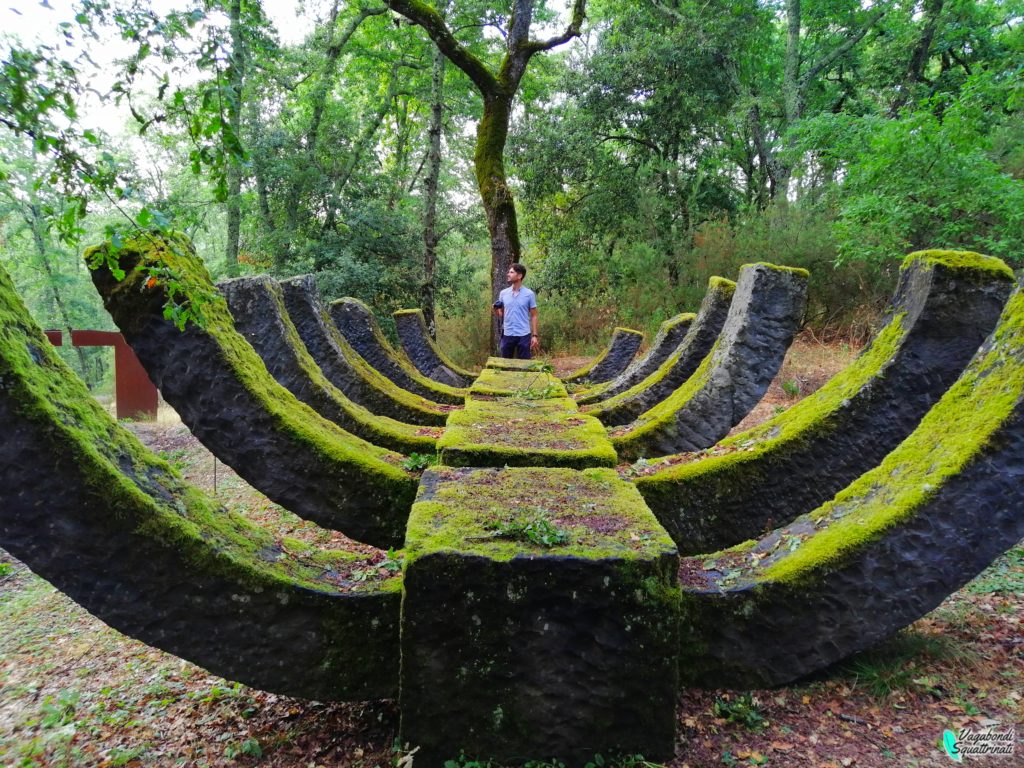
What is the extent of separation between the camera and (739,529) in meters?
2.68

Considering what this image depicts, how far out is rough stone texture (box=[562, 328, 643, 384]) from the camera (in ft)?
26.8

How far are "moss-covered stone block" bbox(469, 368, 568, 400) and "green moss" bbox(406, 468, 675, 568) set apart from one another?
6.75ft

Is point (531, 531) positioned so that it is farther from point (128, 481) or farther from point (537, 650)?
point (128, 481)

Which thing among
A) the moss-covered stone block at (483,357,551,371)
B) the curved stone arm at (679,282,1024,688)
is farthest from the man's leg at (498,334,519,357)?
the curved stone arm at (679,282,1024,688)

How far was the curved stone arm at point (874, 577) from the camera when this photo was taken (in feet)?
6.28

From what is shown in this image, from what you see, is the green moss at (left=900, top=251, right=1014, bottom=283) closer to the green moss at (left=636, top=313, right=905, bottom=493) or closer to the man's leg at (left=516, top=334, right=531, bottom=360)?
the green moss at (left=636, top=313, right=905, bottom=493)

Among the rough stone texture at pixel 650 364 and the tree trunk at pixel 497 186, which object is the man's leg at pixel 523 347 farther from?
the rough stone texture at pixel 650 364

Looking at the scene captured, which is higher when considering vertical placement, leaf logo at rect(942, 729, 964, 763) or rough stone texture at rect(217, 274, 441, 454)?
rough stone texture at rect(217, 274, 441, 454)

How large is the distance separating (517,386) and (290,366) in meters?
2.05

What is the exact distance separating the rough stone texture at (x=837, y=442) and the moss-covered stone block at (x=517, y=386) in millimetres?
1944

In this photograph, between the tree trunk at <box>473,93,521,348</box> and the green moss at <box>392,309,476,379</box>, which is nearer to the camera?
the green moss at <box>392,309,476,379</box>

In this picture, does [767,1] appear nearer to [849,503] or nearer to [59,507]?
[849,503]

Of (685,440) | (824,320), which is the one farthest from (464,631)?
(824,320)

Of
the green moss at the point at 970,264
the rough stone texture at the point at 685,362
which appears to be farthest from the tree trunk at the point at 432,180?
the green moss at the point at 970,264
